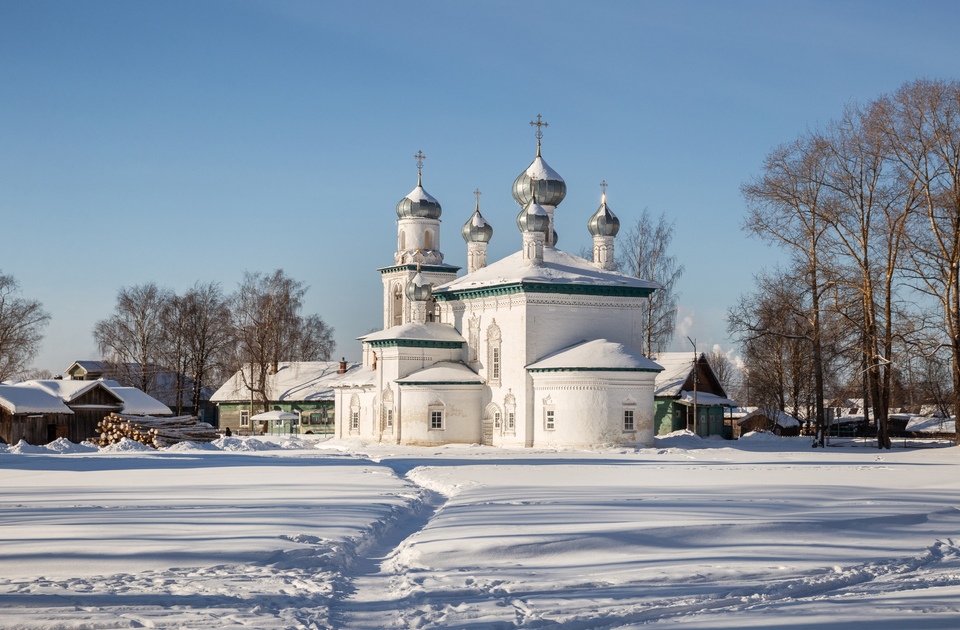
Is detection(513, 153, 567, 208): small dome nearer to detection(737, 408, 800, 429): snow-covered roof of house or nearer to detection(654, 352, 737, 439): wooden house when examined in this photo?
detection(654, 352, 737, 439): wooden house

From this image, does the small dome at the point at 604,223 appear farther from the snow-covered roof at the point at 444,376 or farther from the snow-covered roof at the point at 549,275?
the snow-covered roof at the point at 444,376

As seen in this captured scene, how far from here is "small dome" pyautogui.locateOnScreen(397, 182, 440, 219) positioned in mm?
42844

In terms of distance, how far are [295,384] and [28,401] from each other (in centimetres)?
1929

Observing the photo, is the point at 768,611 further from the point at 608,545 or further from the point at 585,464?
the point at 585,464

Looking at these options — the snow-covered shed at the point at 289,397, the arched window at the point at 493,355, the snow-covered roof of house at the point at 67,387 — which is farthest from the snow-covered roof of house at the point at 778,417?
the snow-covered roof of house at the point at 67,387

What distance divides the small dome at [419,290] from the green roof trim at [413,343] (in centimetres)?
303

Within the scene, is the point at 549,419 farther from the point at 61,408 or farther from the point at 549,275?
the point at 61,408

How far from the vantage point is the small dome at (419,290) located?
40.2m

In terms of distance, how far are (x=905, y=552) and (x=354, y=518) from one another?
6.17 meters

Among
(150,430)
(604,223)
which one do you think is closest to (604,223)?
(604,223)

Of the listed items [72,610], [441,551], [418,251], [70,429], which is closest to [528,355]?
[418,251]

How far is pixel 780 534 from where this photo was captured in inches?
436

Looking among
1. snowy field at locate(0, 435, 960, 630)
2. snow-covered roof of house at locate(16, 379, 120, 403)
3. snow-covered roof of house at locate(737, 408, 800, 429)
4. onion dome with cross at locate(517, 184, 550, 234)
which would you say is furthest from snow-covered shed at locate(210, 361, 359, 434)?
snowy field at locate(0, 435, 960, 630)

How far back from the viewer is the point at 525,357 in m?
34.9
